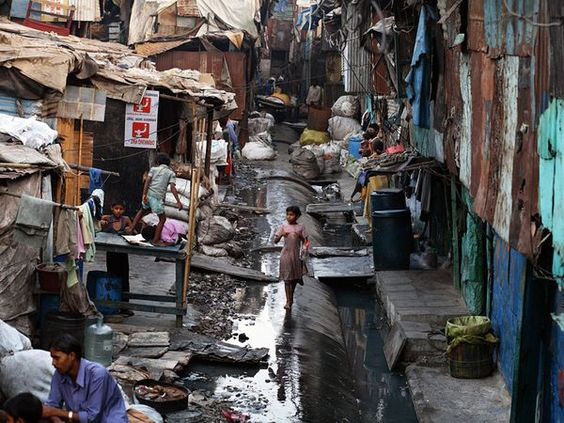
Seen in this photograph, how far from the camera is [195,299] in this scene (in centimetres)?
1530

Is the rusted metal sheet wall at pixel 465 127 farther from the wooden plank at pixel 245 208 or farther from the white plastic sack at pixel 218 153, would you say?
the white plastic sack at pixel 218 153

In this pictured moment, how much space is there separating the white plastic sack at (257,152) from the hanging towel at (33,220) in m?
24.4

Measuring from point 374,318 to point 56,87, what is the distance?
643 cm

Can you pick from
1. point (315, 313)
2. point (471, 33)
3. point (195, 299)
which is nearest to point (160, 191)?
point (195, 299)

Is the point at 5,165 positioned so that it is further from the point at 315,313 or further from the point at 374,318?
the point at 374,318

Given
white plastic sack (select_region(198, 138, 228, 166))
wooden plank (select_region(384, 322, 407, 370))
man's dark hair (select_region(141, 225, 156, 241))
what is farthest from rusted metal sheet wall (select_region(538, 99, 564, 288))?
white plastic sack (select_region(198, 138, 228, 166))

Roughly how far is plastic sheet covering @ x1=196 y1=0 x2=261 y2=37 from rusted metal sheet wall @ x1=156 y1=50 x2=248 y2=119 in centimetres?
94

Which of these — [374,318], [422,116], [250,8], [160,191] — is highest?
[250,8]

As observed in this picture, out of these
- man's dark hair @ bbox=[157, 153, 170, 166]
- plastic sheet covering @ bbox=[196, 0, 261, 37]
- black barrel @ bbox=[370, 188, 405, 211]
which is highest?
plastic sheet covering @ bbox=[196, 0, 261, 37]

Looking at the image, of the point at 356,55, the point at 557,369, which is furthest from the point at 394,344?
the point at 356,55

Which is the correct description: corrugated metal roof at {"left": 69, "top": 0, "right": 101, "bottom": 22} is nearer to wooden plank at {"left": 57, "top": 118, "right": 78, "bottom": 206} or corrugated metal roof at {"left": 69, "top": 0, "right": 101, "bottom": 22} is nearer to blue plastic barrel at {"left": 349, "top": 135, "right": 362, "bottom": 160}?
blue plastic barrel at {"left": 349, "top": 135, "right": 362, "bottom": 160}

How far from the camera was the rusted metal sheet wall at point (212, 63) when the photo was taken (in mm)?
32188

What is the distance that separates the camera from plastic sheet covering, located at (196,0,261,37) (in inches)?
1249

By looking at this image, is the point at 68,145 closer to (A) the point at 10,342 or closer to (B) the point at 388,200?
(B) the point at 388,200
